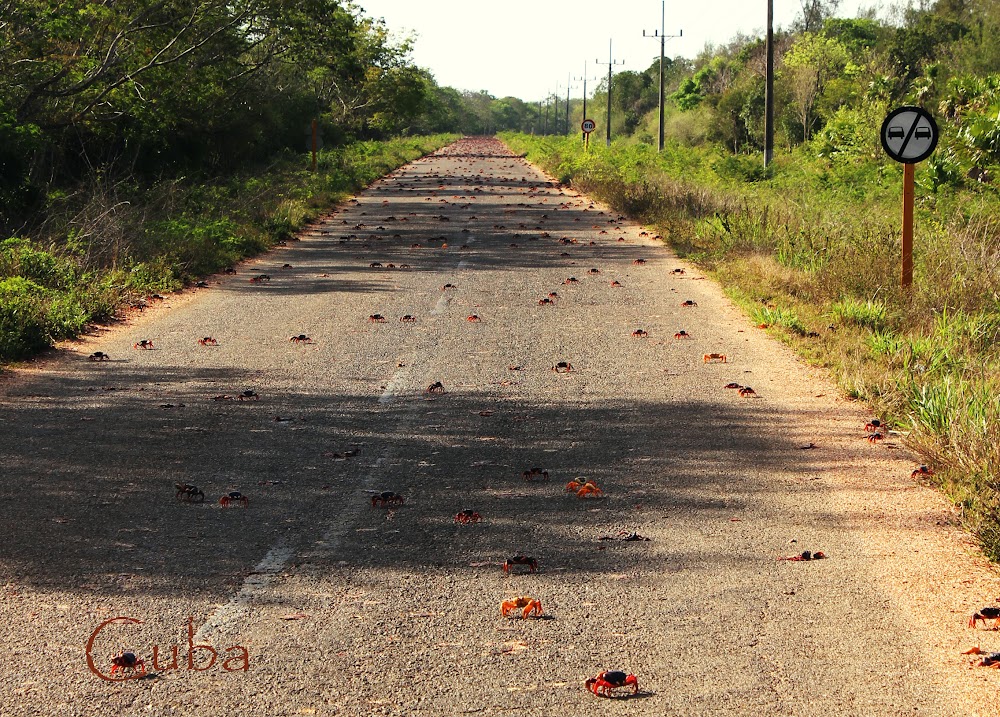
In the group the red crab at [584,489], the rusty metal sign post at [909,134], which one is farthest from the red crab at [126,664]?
the rusty metal sign post at [909,134]

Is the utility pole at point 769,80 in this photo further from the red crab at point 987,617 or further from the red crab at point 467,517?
the red crab at point 987,617

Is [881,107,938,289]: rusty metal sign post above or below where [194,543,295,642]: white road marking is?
above

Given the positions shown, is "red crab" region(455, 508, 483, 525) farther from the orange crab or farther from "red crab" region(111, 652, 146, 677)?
"red crab" region(111, 652, 146, 677)

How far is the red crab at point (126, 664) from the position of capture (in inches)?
161

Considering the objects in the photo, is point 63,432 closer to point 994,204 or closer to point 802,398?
point 802,398

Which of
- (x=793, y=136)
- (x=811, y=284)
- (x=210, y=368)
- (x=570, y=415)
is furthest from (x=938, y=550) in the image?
(x=793, y=136)

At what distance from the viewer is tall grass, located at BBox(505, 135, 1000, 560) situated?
662 centimetres

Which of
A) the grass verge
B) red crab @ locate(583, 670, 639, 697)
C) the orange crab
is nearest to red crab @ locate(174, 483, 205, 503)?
the orange crab

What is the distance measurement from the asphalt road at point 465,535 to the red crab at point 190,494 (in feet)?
0.17

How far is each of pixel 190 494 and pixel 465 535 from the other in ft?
5.01

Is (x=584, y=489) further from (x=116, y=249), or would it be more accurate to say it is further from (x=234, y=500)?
(x=116, y=249)

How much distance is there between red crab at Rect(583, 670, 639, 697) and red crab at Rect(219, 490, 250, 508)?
2557 mm

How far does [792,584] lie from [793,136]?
50196mm

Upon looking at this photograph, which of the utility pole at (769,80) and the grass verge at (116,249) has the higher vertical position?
the utility pole at (769,80)
